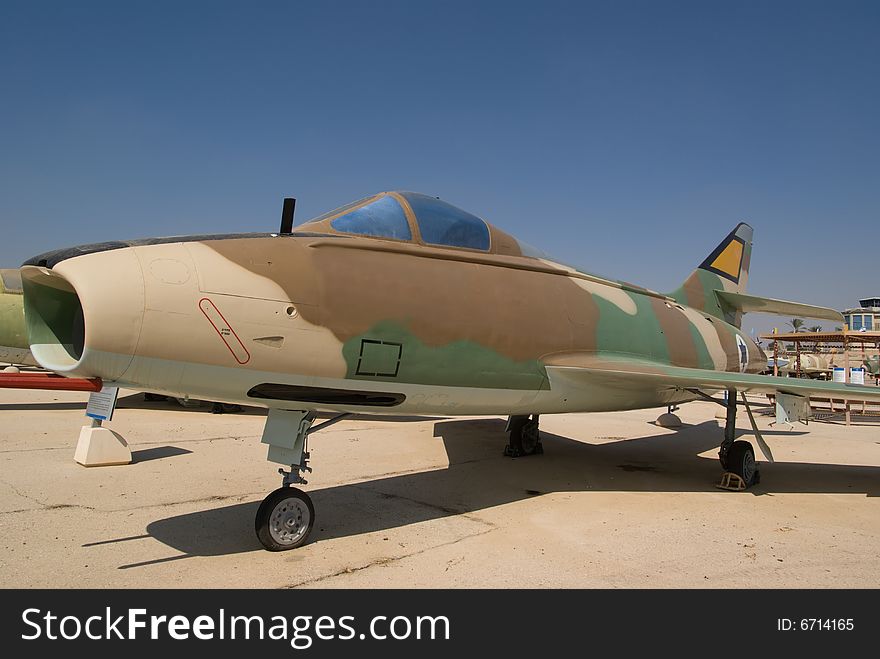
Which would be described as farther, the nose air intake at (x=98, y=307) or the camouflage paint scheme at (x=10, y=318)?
the camouflage paint scheme at (x=10, y=318)

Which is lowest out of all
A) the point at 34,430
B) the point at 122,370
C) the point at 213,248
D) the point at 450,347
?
the point at 34,430

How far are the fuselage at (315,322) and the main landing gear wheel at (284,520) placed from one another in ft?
2.74

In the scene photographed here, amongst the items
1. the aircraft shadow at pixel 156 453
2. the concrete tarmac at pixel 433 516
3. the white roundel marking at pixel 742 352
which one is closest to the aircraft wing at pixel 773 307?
the white roundel marking at pixel 742 352

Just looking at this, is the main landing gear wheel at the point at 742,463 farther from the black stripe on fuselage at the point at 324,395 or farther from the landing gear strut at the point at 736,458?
the black stripe on fuselage at the point at 324,395

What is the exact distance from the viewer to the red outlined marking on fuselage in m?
4.19

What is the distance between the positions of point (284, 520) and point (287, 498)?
7.1 inches

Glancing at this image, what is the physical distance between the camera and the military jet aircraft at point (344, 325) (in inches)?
159

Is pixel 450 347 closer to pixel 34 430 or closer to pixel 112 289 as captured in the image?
pixel 112 289

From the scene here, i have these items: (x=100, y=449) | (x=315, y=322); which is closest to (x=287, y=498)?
(x=315, y=322)

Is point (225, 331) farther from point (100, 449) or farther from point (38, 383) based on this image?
point (38, 383)

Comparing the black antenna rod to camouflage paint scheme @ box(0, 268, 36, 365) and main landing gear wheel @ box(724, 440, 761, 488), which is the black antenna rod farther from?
camouflage paint scheme @ box(0, 268, 36, 365)
